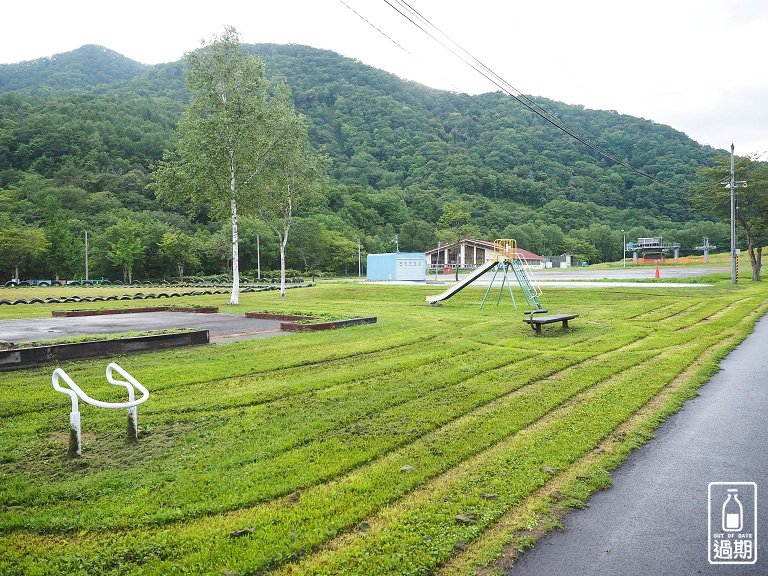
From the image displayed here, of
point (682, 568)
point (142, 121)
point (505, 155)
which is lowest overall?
point (682, 568)

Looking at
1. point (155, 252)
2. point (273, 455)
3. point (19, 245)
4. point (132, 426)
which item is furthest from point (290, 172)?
point (155, 252)

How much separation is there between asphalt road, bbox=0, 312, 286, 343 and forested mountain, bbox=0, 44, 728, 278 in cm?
3631

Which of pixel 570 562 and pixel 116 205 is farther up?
pixel 116 205

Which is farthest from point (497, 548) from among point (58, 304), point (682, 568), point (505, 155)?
point (505, 155)

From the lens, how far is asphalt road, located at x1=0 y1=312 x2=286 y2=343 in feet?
43.9

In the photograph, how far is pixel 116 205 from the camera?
8519 centimetres

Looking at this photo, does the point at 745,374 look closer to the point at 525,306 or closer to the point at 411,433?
the point at 411,433

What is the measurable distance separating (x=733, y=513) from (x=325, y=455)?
3.30m

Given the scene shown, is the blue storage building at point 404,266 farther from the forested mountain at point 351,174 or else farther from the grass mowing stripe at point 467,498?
the grass mowing stripe at point 467,498

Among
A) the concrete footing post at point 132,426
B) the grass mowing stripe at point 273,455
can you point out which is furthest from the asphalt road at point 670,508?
the concrete footing post at point 132,426

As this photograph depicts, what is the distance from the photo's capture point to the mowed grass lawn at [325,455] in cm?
338

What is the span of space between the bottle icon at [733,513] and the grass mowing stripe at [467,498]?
120 centimetres

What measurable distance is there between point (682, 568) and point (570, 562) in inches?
26.2

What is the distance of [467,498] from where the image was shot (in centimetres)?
404
